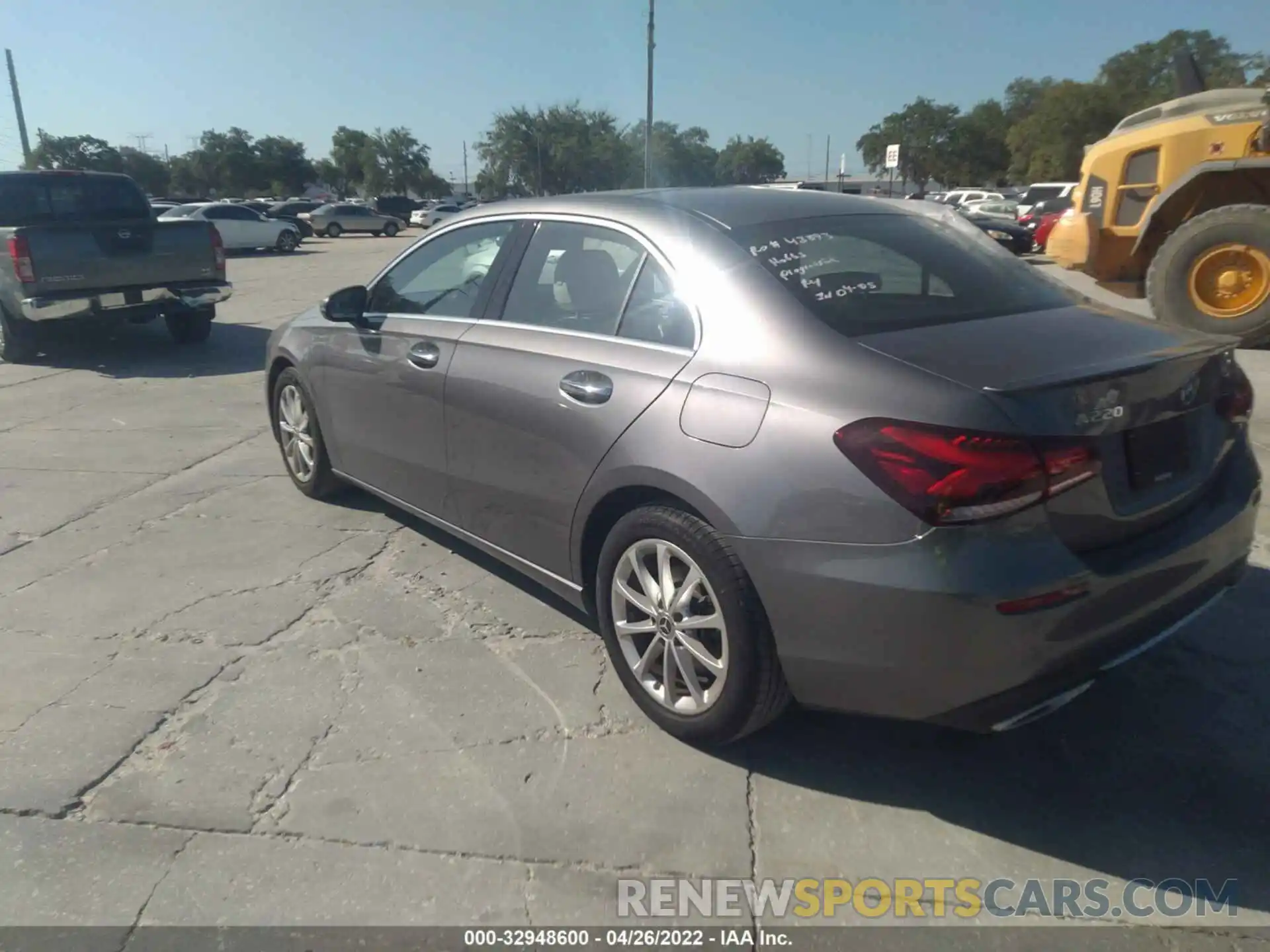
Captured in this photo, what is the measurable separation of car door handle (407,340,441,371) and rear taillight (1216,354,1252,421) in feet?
9.14

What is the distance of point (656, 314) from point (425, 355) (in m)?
1.29

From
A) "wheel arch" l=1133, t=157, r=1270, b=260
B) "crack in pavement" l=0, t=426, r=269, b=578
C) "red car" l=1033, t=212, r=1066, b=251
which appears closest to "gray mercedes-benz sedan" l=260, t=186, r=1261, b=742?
"crack in pavement" l=0, t=426, r=269, b=578

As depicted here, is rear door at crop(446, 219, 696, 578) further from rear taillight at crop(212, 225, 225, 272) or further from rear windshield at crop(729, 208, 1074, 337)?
rear taillight at crop(212, 225, 225, 272)

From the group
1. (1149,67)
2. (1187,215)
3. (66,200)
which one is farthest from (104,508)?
(1149,67)

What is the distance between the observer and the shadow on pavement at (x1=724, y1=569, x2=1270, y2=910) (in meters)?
2.51

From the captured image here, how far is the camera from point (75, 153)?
6431 cm

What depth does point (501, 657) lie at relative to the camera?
142 inches

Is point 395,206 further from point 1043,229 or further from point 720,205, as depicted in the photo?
point 720,205

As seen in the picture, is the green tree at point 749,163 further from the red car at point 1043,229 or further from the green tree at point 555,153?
the red car at point 1043,229

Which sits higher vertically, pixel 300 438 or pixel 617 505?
pixel 617 505

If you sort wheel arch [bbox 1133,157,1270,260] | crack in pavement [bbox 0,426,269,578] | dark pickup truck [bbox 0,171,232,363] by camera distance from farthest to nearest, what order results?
dark pickup truck [bbox 0,171,232,363] < wheel arch [bbox 1133,157,1270,260] < crack in pavement [bbox 0,426,269,578]

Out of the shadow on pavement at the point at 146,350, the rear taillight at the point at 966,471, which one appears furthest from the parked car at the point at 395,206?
the rear taillight at the point at 966,471

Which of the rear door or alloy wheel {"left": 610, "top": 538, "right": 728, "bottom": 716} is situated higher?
the rear door

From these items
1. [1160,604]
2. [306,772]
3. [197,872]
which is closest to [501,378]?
[306,772]
